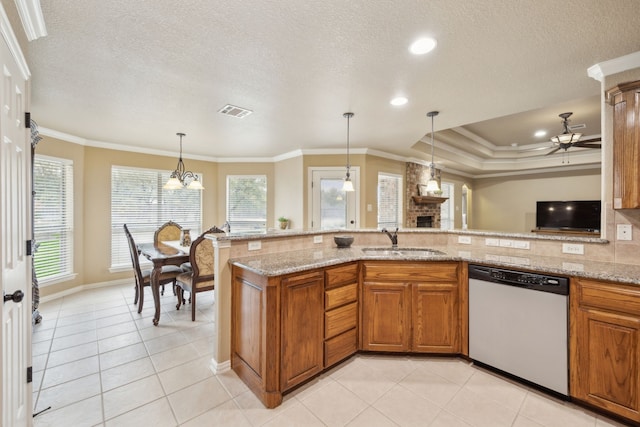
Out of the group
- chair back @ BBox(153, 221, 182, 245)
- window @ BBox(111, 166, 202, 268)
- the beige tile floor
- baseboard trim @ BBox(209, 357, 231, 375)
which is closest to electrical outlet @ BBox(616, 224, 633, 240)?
the beige tile floor

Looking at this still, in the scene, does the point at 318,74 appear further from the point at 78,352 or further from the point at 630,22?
the point at 78,352

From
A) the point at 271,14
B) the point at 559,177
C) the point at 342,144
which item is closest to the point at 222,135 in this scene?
the point at 342,144

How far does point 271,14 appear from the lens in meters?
1.66

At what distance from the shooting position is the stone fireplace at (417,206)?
6035 millimetres

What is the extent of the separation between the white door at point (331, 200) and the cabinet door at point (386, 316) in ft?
9.36

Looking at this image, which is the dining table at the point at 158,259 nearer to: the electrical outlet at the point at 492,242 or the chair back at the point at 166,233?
the chair back at the point at 166,233

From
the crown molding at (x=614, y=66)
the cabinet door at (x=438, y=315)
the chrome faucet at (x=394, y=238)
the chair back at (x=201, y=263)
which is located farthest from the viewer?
the chair back at (x=201, y=263)

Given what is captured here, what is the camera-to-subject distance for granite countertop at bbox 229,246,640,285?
6.01 feet

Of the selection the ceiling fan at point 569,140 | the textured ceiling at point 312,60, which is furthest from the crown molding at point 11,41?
the ceiling fan at point 569,140

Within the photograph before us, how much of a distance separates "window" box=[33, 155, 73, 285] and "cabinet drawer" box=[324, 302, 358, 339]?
4.35 m

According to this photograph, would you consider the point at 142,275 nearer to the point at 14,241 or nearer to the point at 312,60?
the point at 14,241

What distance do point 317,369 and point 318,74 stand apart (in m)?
2.51

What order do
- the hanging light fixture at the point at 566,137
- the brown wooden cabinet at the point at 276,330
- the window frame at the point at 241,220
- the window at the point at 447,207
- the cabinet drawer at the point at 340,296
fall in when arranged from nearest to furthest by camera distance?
the brown wooden cabinet at the point at 276,330 < the cabinet drawer at the point at 340,296 < the hanging light fixture at the point at 566,137 < the window frame at the point at 241,220 < the window at the point at 447,207

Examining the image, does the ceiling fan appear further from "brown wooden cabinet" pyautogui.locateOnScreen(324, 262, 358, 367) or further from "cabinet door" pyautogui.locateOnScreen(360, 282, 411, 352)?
"brown wooden cabinet" pyautogui.locateOnScreen(324, 262, 358, 367)
